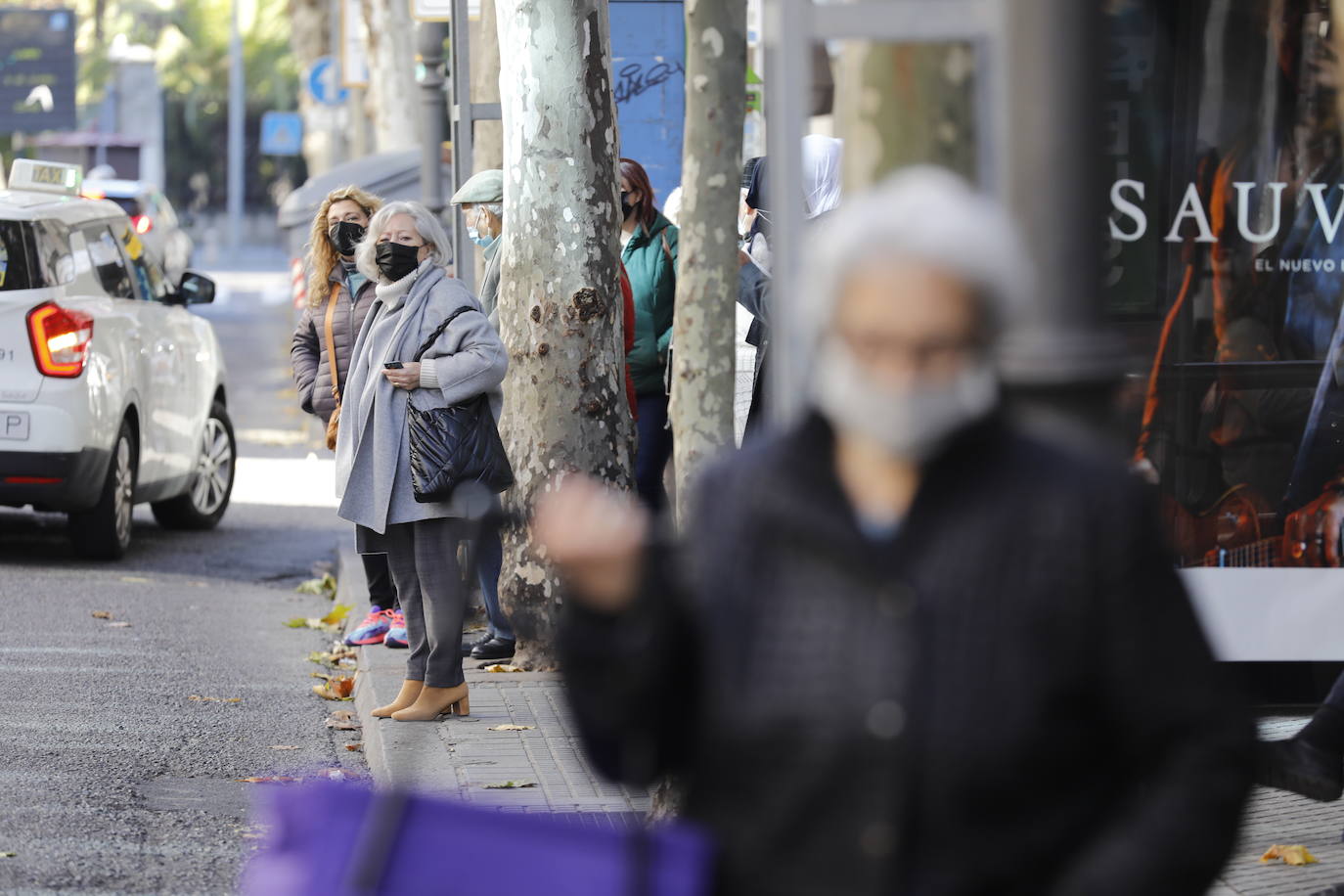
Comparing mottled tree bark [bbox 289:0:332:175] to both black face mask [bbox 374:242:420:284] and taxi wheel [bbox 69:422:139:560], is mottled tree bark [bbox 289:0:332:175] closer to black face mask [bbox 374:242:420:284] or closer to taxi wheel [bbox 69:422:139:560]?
taxi wheel [bbox 69:422:139:560]

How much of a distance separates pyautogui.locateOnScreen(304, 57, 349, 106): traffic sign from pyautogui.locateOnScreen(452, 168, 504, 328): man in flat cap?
20504 mm

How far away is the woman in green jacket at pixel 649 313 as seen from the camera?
8.73 m

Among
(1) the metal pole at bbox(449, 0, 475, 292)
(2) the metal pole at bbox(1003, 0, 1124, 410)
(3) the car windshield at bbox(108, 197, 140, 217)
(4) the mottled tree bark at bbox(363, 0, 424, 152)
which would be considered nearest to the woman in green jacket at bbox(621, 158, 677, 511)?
(1) the metal pole at bbox(449, 0, 475, 292)

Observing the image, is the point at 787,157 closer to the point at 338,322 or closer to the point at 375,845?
the point at 375,845

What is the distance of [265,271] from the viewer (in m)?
57.5

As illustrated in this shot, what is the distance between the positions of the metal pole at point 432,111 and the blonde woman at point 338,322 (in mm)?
4270

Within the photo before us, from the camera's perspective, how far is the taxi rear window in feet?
34.7

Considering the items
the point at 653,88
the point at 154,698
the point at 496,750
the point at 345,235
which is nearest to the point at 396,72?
the point at 653,88

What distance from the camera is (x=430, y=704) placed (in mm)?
6922

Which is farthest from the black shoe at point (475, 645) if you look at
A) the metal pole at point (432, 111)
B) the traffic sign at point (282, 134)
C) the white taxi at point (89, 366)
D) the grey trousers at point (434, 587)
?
the traffic sign at point (282, 134)

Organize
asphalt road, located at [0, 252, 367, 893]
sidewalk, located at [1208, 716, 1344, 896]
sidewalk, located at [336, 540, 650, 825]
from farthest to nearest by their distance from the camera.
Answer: sidewalk, located at [336, 540, 650, 825] → asphalt road, located at [0, 252, 367, 893] → sidewalk, located at [1208, 716, 1344, 896]

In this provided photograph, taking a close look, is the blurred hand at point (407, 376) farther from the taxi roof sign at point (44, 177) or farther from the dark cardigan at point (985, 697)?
the taxi roof sign at point (44, 177)

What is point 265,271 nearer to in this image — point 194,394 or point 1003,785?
point 194,394

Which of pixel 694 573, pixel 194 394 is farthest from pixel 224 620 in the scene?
pixel 694 573
